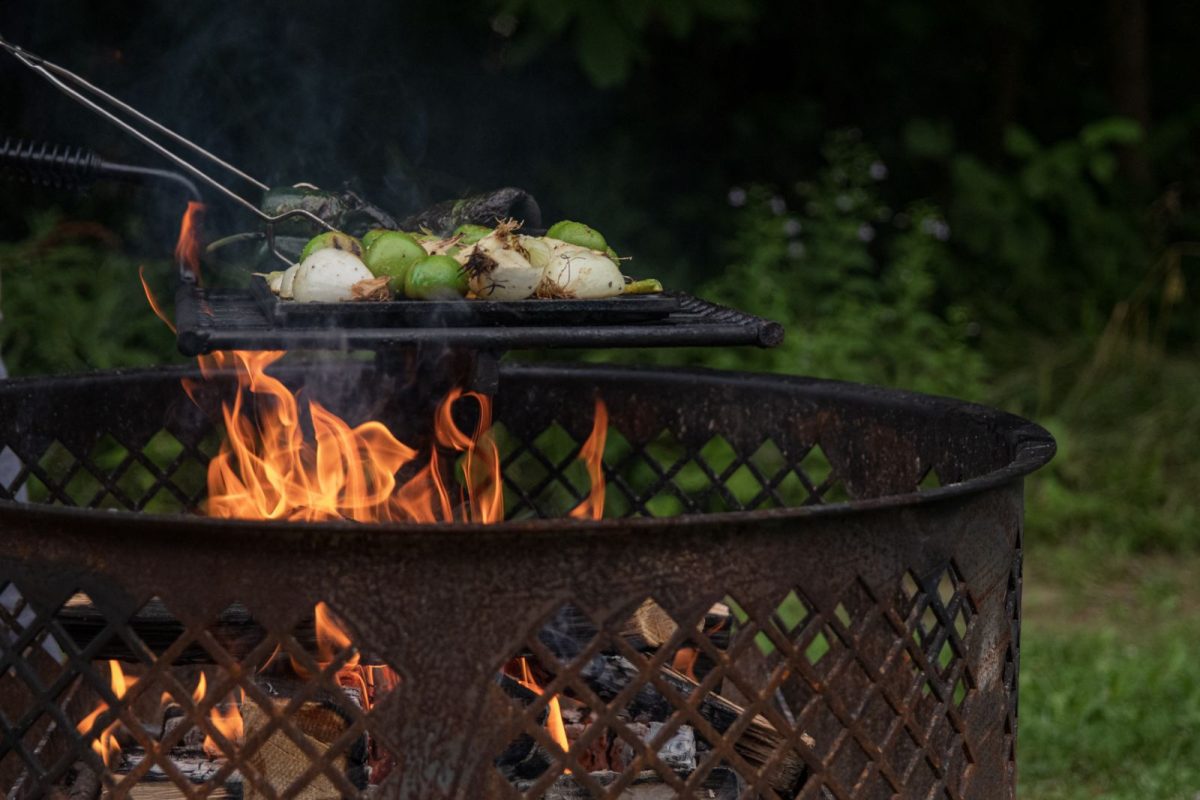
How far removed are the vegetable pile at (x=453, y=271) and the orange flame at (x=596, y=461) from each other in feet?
1.74

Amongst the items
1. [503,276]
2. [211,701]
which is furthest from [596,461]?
[211,701]

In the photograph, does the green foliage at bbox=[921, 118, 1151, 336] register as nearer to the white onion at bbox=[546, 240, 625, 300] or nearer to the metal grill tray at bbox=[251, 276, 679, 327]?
the white onion at bbox=[546, 240, 625, 300]

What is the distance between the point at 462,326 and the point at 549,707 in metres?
0.66

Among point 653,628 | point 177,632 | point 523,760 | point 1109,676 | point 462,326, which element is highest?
point 462,326

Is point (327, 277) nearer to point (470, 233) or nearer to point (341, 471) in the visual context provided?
point (470, 233)

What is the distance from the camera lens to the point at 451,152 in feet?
19.4

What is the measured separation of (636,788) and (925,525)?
0.71 meters

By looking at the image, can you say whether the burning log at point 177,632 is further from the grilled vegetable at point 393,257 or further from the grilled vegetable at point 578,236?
the grilled vegetable at point 578,236

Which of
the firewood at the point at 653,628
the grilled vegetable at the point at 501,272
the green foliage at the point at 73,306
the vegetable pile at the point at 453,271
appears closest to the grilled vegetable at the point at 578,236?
the vegetable pile at the point at 453,271

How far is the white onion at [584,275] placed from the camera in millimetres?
2406

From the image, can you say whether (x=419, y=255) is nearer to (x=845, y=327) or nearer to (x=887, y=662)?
(x=887, y=662)

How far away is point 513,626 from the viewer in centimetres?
182

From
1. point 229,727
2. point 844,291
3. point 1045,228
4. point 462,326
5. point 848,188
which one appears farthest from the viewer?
point 848,188

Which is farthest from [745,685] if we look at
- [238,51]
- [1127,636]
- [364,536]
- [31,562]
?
[238,51]
